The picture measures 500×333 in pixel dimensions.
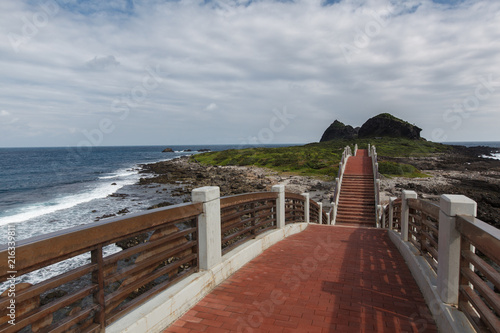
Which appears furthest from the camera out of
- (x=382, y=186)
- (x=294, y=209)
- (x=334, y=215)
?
(x=382, y=186)

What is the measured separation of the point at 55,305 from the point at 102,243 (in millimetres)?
589

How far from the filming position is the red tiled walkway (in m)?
3.65

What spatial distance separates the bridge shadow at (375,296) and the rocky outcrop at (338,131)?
12253 cm

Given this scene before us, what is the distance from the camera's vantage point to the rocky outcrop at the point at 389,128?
9075 centimetres

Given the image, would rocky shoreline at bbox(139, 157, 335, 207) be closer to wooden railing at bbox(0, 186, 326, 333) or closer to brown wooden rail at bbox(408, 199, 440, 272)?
brown wooden rail at bbox(408, 199, 440, 272)

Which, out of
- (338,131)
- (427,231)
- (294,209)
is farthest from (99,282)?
(338,131)

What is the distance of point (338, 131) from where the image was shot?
415ft

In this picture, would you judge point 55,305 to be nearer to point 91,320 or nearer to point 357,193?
point 91,320

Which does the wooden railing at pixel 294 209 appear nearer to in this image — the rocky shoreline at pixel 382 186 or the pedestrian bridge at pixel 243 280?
the pedestrian bridge at pixel 243 280

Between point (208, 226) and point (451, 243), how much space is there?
10.0 ft

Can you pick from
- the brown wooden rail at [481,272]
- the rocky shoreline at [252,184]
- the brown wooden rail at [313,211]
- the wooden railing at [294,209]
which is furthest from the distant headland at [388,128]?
the brown wooden rail at [481,272]

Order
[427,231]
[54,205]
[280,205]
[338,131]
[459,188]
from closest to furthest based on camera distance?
[427,231] < [280,205] < [54,205] < [459,188] < [338,131]

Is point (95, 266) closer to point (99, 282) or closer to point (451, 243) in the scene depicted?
point (99, 282)

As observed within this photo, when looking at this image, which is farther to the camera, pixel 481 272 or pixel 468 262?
pixel 468 262
